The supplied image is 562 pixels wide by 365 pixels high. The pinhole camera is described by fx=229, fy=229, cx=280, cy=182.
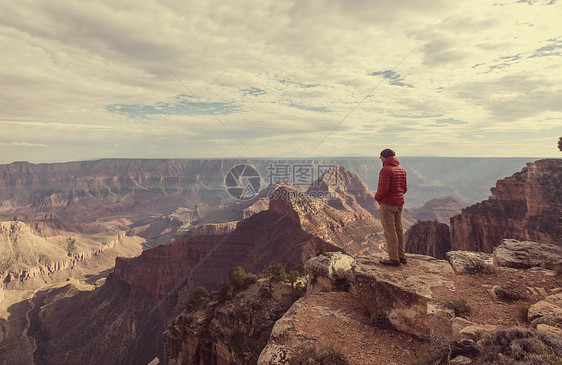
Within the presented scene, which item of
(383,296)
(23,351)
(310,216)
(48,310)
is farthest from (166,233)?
(383,296)

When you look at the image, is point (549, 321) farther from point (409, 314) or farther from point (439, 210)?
point (439, 210)

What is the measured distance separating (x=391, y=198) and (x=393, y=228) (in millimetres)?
1268

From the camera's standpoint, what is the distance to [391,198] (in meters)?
9.25

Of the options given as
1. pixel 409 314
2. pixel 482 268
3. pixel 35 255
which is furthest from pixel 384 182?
pixel 35 255

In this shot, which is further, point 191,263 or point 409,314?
point 191,263

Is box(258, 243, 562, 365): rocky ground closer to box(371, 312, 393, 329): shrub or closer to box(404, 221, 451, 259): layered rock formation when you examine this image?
box(371, 312, 393, 329): shrub

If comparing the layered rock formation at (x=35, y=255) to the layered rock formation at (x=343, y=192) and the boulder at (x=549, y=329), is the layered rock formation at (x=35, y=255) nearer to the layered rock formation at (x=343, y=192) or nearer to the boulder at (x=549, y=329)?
the layered rock formation at (x=343, y=192)

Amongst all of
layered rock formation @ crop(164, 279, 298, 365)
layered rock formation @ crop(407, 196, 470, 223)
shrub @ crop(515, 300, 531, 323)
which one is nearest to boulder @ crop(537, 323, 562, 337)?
shrub @ crop(515, 300, 531, 323)

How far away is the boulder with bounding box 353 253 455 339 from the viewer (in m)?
7.11

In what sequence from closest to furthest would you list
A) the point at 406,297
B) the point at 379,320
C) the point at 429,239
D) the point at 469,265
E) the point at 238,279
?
the point at 406,297 < the point at 379,320 < the point at 469,265 < the point at 238,279 < the point at 429,239

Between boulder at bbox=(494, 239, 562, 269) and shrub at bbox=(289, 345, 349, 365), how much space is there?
993 centimetres

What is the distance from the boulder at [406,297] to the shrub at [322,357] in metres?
2.23

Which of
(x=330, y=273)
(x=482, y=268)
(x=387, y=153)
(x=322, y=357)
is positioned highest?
(x=387, y=153)

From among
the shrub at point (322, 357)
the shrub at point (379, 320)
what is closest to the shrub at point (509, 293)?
the shrub at point (379, 320)
